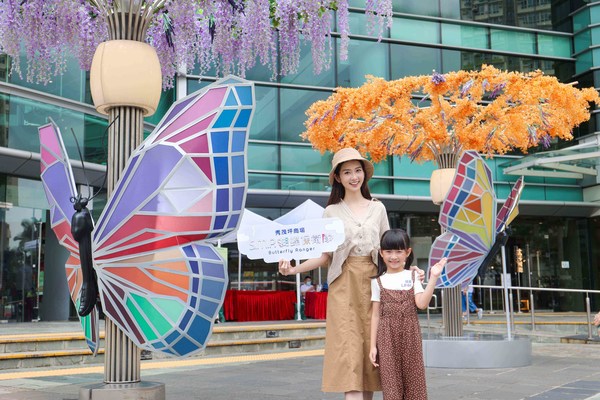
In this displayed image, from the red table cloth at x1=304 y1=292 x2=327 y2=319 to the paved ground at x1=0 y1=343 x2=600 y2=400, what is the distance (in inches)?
280

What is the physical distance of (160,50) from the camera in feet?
24.7

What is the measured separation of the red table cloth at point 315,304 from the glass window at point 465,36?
388 inches

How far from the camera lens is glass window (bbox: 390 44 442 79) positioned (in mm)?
21625

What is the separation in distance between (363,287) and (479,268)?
518 centimetres

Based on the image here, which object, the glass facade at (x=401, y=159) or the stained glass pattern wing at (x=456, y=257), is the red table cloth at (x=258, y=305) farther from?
the stained glass pattern wing at (x=456, y=257)

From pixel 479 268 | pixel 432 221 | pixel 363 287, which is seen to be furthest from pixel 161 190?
pixel 432 221

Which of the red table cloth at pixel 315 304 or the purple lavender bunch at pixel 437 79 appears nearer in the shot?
the purple lavender bunch at pixel 437 79

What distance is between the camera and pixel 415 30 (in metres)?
22.0

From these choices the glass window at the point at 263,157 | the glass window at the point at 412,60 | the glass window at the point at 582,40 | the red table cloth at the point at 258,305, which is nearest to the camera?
the red table cloth at the point at 258,305

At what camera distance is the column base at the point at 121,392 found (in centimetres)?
465

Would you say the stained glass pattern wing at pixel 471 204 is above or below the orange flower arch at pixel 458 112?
below

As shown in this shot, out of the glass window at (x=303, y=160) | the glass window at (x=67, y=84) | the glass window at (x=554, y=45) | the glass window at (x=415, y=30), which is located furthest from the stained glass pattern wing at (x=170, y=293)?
the glass window at (x=554, y=45)

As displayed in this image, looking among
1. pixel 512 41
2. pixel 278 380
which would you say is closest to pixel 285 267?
pixel 278 380

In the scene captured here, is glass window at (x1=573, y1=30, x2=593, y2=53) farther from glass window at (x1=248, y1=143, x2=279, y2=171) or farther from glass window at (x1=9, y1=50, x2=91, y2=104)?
glass window at (x1=9, y1=50, x2=91, y2=104)
